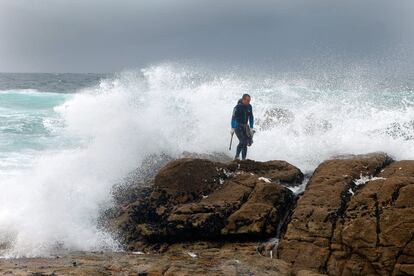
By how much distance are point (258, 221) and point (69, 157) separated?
16.7ft

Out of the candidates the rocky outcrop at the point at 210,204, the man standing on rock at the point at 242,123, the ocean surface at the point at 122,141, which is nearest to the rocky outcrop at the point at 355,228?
the rocky outcrop at the point at 210,204

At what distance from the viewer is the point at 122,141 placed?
11.3 meters

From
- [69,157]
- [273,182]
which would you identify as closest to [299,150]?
[273,182]

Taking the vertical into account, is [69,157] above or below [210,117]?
below

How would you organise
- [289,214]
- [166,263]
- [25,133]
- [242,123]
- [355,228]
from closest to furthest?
1. [166,263]
2. [355,228]
3. [289,214]
4. [242,123]
5. [25,133]

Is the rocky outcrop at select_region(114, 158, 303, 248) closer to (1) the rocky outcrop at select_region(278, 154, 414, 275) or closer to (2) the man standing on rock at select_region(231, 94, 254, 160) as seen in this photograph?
(1) the rocky outcrop at select_region(278, 154, 414, 275)

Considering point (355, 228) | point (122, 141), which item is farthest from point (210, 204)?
point (122, 141)

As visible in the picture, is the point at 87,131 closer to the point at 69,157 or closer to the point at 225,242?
the point at 69,157

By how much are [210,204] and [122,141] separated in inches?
196

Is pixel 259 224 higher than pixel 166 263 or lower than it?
higher

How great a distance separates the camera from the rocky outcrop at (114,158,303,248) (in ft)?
21.6

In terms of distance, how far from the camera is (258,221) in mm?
6543

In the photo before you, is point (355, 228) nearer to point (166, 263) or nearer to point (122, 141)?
point (166, 263)

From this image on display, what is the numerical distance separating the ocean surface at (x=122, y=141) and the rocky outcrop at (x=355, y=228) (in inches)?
111
